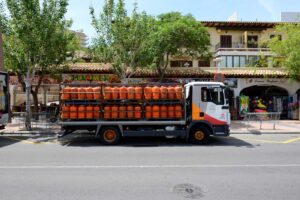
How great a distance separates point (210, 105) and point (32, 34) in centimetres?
992

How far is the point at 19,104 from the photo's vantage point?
24.4 metres

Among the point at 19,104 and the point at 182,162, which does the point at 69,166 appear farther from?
the point at 19,104

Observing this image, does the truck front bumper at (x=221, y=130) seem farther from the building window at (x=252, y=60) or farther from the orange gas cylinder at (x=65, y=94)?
the building window at (x=252, y=60)

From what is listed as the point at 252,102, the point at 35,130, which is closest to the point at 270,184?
the point at 35,130

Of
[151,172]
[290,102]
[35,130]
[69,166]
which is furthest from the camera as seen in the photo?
[290,102]

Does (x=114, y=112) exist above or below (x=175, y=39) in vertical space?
below

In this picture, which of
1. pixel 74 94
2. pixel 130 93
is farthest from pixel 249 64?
pixel 74 94

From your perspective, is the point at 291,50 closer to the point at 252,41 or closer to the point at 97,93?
the point at 97,93

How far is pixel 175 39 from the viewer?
2144cm

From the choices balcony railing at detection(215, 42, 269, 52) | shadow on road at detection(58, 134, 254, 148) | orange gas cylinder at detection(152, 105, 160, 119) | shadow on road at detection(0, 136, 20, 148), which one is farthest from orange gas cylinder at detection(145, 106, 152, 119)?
balcony railing at detection(215, 42, 269, 52)

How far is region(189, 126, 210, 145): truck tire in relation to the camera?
42.4 ft

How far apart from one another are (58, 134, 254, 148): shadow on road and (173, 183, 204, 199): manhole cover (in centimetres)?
599

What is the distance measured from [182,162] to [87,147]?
465 cm

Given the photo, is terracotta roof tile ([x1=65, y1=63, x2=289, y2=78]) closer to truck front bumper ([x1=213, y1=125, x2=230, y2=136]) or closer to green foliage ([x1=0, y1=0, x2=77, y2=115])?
green foliage ([x1=0, y1=0, x2=77, y2=115])
